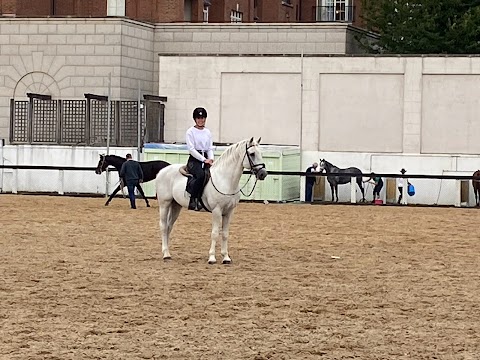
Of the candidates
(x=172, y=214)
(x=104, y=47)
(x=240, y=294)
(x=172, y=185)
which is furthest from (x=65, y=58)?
(x=240, y=294)

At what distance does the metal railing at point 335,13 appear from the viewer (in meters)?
77.4

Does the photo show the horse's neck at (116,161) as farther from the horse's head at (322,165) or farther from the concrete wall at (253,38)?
the concrete wall at (253,38)

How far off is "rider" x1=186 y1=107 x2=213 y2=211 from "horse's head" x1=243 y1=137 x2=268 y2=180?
0.74 metres

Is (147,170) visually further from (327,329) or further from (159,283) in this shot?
(327,329)

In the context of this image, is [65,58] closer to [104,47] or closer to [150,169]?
[104,47]

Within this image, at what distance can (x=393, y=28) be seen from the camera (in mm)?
61375

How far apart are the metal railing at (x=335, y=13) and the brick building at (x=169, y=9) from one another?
0.28 ft

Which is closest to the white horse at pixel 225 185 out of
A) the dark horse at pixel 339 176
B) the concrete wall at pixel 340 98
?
the dark horse at pixel 339 176

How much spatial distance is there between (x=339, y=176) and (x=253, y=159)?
2604 cm

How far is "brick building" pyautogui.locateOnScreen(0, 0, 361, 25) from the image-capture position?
58.6 metres

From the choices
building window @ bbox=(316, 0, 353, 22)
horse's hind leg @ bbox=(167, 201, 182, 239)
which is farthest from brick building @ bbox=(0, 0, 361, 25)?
horse's hind leg @ bbox=(167, 201, 182, 239)

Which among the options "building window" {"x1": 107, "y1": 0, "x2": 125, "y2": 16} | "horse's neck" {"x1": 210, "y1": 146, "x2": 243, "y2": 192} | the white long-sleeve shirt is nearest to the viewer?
"horse's neck" {"x1": 210, "y1": 146, "x2": 243, "y2": 192}

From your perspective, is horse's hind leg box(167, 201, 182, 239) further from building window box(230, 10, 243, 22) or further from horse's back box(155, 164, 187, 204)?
building window box(230, 10, 243, 22)

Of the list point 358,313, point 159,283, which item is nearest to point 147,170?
point 159,283
